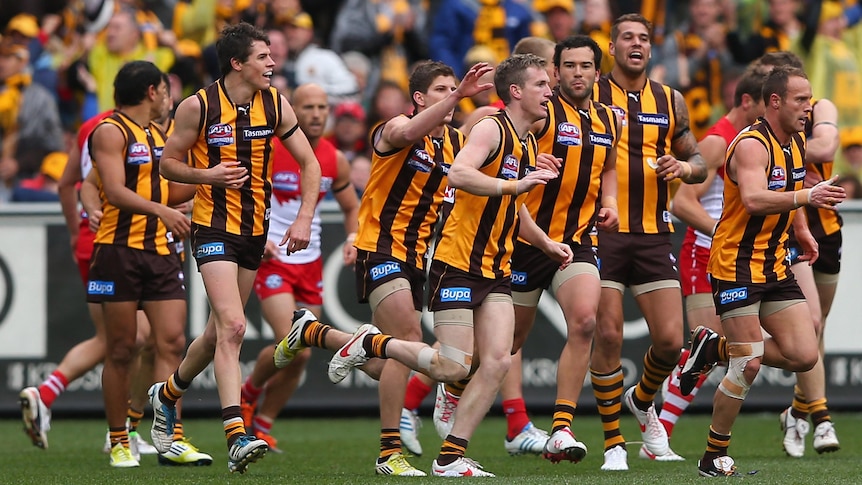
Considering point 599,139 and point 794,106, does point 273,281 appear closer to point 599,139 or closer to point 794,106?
point 599,139

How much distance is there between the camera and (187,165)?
8234mm

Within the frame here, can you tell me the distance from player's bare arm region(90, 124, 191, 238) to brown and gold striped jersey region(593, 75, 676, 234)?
277cm

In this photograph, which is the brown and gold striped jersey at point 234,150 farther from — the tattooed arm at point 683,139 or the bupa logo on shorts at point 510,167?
the tattooed arm at point 683,139

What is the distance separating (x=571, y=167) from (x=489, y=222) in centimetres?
119

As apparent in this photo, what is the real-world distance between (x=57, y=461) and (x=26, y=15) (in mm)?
8598

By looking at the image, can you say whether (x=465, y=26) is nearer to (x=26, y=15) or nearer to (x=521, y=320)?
(x=26, y=15)

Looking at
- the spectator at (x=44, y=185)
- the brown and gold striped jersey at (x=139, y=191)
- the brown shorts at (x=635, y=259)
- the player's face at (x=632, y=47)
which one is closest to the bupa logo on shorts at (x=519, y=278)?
the brown shorts at (x=635, y=259)

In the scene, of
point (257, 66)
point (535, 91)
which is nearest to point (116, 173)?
point (257, 66)

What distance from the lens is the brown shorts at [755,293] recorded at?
805 centimetres

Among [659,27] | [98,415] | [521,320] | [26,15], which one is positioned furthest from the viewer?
[26,15]

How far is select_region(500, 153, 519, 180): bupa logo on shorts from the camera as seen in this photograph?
25.9 ft

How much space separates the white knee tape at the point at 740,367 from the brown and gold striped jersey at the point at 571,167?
4.23 feet

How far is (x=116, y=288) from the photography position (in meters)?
9.54

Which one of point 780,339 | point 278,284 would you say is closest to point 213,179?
point 278,284
